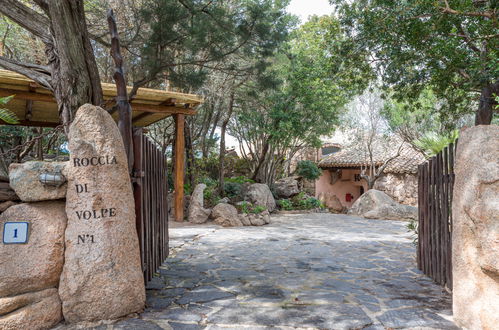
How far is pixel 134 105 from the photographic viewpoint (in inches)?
356

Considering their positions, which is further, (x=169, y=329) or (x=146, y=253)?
(x=146, y=253)

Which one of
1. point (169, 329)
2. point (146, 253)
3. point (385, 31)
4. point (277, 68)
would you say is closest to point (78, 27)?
point (146, 253)

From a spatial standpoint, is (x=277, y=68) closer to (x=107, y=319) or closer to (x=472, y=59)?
(x=472, y=59)

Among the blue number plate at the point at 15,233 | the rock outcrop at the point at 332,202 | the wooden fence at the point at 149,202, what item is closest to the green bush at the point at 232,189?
the wooden fence at the point at 149,202

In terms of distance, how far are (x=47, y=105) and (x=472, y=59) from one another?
1012cm

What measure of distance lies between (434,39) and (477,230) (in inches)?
193

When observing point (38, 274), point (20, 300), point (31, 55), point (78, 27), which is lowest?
point (20, 300)

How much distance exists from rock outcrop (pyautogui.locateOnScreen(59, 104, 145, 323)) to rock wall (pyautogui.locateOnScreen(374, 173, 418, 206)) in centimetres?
1838

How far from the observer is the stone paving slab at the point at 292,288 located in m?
2.99

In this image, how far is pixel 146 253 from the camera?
391 cm

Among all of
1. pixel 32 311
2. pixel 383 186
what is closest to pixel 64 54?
pixel 32 311

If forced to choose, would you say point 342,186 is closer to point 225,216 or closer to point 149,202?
point 225,216

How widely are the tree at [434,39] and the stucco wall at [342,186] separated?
15.2 metres

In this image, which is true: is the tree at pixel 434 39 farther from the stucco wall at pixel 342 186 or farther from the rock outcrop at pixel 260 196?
the stucco wall at pixel 342 186
